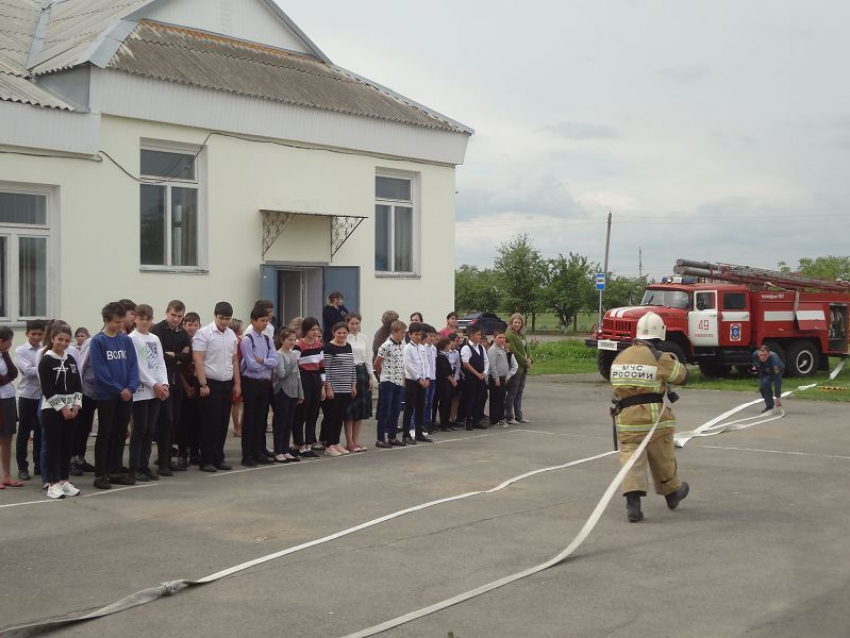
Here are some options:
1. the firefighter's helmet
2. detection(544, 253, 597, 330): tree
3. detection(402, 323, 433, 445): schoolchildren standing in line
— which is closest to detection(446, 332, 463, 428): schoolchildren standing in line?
detection(402, 323, 433, 445): schoolchildren standing in line

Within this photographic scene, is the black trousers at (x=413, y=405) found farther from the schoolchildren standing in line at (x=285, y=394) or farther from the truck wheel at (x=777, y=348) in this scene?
the truck wheel at (x=777, y=348)

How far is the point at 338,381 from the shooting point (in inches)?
509

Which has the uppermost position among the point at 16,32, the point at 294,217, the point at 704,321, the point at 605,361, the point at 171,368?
the point at 16,32

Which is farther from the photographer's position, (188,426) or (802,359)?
(802,359)

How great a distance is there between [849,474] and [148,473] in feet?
25.5

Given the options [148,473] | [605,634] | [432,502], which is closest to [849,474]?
[432,502]

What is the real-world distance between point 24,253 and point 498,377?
294 inches

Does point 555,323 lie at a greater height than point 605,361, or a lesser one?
greater

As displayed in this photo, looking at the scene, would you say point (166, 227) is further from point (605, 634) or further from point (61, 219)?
point (605, 634)

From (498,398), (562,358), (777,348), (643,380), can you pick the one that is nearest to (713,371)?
(777,348)

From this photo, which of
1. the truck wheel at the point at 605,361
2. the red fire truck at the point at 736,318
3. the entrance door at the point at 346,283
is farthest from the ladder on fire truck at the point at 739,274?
the entrance door at the point at 346,283

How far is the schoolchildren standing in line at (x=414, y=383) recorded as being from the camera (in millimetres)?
14039

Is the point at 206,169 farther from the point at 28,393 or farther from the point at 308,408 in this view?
the point at 28,393

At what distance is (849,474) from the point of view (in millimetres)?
11555
